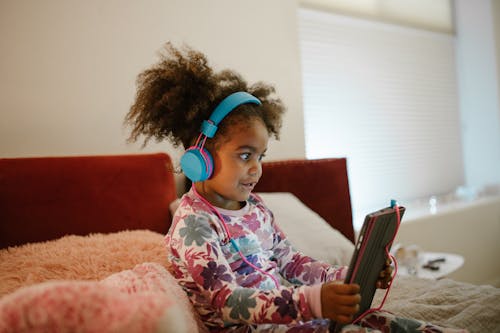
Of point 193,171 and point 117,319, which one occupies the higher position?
point 193,171

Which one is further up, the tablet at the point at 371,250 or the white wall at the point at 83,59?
the white wall at the point at 83,59

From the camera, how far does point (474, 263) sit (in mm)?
2967

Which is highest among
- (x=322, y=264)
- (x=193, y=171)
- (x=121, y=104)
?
(x=121, y=104)

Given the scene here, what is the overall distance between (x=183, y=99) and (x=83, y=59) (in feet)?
2.60

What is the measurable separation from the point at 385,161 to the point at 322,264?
81.3 inches

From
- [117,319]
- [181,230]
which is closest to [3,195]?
[181,230]

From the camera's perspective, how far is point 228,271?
813 millimetres

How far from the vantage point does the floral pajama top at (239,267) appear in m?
0.75

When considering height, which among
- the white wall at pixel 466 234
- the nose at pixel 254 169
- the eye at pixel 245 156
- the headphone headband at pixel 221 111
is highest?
the headphone headband at pixel 221 111

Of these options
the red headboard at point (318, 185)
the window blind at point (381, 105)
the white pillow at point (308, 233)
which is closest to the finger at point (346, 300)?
the white pillow at point (308, 233)

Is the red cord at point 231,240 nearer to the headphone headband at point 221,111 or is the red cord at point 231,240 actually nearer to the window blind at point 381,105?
the headphone headband at point 221,111

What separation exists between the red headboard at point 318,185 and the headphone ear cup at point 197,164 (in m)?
0.93

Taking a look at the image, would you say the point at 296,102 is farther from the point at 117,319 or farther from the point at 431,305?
the point at 117,319

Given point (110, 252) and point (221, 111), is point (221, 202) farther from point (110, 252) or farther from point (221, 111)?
point (110, 252)
